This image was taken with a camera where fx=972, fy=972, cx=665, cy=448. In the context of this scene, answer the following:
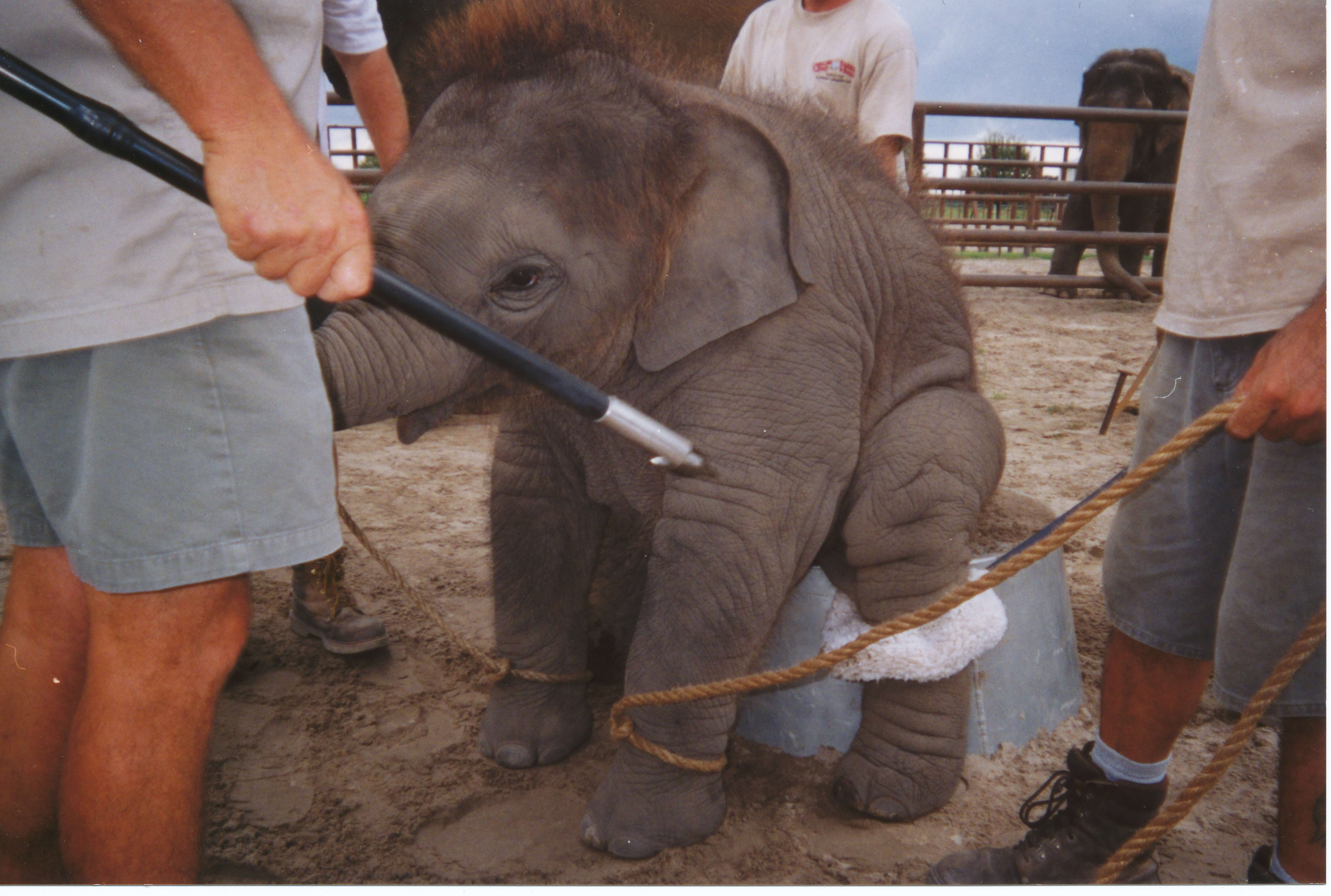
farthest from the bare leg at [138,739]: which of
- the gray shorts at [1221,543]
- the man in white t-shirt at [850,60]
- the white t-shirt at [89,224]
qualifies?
the man in white t-shirt at [850,60]

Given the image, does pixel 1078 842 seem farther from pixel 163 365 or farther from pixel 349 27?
pixel 349 27

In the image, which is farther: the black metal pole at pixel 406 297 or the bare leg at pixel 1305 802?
the bare leg at pixel 1305 802

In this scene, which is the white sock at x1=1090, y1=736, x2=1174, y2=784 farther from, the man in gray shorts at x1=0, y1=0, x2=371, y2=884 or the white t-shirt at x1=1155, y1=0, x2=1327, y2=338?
the man in gray shorts at x1=0, y1=0, x2=371, y2=884

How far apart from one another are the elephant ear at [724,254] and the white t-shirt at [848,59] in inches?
22.7

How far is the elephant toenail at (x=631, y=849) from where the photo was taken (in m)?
1.56

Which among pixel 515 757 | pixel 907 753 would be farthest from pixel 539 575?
pixel 907 753

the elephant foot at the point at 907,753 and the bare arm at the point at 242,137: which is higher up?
the bare arm at the point at 242,137

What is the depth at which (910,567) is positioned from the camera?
5.67 feet

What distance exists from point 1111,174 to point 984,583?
23.3 ft

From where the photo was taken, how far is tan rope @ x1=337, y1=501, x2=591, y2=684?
1662mm

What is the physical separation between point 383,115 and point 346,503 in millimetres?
1482

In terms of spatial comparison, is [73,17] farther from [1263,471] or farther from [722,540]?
[1263,471]

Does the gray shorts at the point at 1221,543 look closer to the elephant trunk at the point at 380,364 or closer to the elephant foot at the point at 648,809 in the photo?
the elephant foot at the point at 648,809

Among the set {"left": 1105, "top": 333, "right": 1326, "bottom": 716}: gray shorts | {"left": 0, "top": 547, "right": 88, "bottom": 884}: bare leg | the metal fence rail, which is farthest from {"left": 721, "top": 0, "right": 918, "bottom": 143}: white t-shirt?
the metal fence rail
